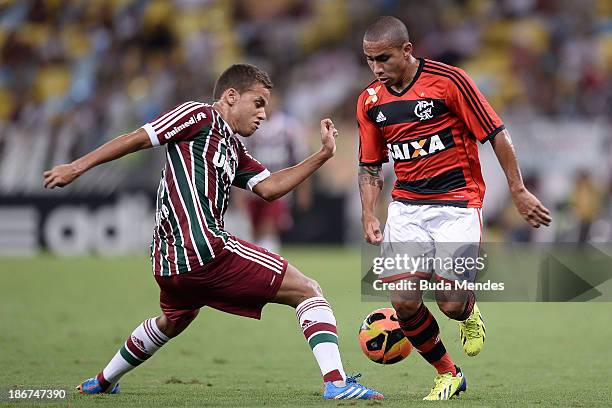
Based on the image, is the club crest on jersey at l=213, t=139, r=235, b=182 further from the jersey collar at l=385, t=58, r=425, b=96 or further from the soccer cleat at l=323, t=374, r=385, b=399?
the soccer cleat at l=323, t=374, r=385, b=399

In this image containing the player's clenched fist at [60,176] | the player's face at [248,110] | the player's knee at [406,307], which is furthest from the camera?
the player's knee at [406,307]

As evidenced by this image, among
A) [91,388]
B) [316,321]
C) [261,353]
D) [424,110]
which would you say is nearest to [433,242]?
[424,110]

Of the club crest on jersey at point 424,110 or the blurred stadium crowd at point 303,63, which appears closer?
the club crest on jersey at point 424,110

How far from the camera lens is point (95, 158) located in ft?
18.7

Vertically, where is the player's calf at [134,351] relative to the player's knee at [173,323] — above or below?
below

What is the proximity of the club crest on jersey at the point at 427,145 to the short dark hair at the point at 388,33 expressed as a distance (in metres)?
0.60

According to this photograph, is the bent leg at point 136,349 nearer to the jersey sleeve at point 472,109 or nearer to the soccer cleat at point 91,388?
the soccer cleat at point 91,388

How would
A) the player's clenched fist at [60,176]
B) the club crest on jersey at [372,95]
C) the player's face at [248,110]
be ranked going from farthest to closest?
the club crest on jersey at [372,95]
the player's face at [248,110]
the player's clenched fist at [60,176]

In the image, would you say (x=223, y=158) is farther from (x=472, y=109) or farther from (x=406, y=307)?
(x=472, y=109)

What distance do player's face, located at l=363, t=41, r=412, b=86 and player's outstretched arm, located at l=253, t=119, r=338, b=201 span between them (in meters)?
0.48

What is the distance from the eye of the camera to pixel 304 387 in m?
6.87

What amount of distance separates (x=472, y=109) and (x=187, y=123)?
1.71m

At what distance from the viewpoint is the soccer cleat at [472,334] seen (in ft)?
21.5

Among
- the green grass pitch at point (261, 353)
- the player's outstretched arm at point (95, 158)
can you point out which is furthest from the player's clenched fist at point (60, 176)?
the green grass pitch at point (261, 353)
